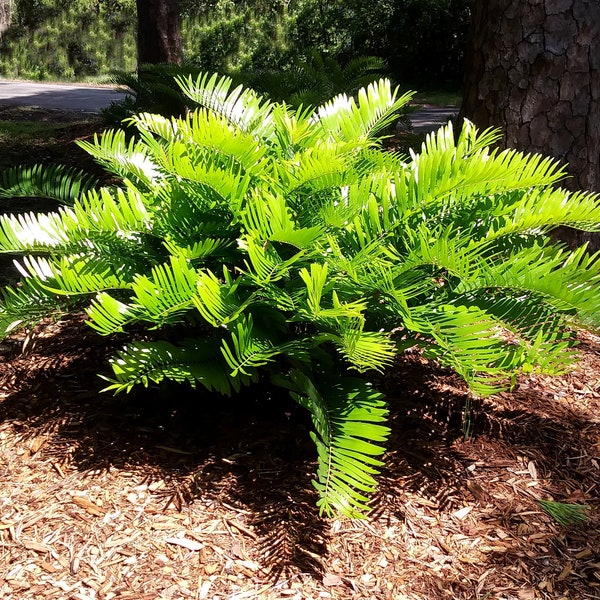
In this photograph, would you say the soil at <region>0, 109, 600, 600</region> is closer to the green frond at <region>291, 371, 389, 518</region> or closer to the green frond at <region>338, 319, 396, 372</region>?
the green frond at <region>291, 371, 389, 518</region>

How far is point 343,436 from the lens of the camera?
188 cm

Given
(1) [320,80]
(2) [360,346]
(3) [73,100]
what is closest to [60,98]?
(3) [73,100]

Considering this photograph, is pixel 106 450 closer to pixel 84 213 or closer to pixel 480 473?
pixel 84 213

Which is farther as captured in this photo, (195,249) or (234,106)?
(234,106)

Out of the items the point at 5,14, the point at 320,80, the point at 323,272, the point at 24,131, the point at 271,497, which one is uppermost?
the point at 323,272

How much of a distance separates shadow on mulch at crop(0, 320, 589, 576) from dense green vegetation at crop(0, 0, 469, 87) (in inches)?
467

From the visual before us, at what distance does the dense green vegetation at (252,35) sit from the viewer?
17.7 m

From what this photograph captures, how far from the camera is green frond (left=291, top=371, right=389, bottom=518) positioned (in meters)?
1.71

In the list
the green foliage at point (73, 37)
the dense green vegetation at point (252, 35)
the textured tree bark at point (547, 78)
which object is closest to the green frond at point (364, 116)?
the textured tree bark at point (547, 78)

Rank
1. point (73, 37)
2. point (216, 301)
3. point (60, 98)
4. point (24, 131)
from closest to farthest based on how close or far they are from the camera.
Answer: point (216, 301) → point (24, 131) → point (60, 98) → point (73, 37)

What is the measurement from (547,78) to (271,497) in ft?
7.68

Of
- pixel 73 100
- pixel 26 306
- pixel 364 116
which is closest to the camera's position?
pixel 26 306

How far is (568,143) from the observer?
121 inches

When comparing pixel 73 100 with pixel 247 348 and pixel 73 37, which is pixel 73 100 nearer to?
pixel 73 37
